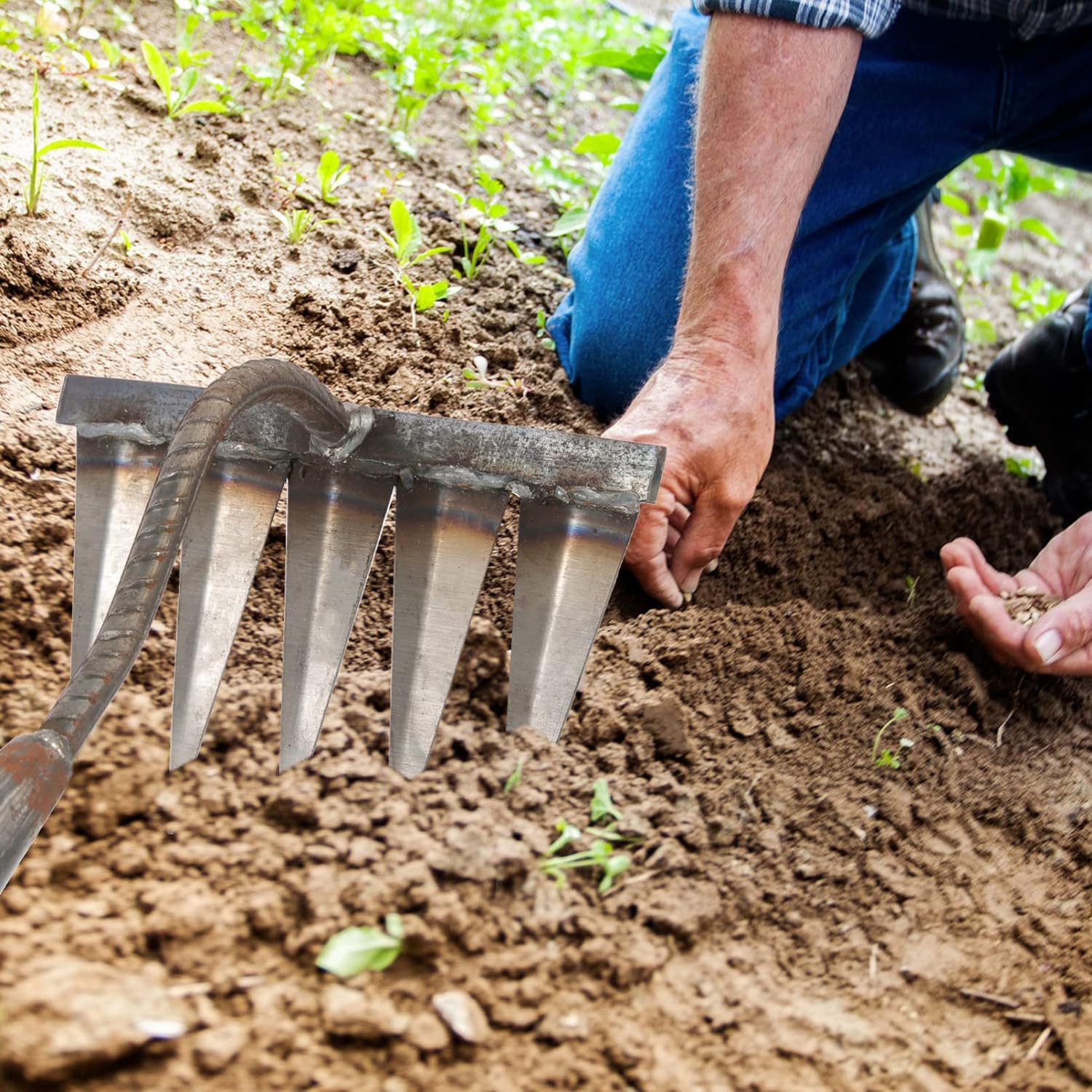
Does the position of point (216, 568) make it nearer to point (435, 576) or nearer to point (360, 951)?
point (435, 576)

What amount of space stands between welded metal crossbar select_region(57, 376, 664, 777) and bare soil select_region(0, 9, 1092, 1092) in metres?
0.07

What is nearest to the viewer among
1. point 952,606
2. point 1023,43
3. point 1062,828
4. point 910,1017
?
point 910,1017

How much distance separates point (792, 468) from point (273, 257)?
109 centimetres

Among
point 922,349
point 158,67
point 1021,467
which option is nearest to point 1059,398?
point 1021,467

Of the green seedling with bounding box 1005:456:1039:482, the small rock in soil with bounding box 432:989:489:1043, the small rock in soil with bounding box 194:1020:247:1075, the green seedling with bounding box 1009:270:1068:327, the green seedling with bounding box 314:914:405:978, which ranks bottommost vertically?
the small rock in soil with bounding box 194:1020:247:1075

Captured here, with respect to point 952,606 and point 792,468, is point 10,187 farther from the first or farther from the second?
point 952,606

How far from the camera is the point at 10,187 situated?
5.74ft

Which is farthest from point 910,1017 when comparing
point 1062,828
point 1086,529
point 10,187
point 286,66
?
point 286,66

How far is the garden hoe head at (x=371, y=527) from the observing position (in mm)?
1226

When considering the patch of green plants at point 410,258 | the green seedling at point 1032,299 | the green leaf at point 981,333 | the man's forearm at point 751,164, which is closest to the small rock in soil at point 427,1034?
the man's forearm at point 751,164

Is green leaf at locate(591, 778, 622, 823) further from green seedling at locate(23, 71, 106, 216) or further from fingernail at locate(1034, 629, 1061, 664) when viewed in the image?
green seedling at locate(23, 71, 106, 216)

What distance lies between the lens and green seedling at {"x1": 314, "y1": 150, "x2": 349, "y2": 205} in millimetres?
2039

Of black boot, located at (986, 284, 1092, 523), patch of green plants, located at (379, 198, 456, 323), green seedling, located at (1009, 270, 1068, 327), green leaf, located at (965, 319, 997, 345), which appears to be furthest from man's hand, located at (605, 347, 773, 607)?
green seedling, located at (1009, 270, 1068, 327)

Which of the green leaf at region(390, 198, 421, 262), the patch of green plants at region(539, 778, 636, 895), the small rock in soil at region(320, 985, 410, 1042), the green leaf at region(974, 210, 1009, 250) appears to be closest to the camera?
the small rock in soil at region(320, 985, 410, 1042)
